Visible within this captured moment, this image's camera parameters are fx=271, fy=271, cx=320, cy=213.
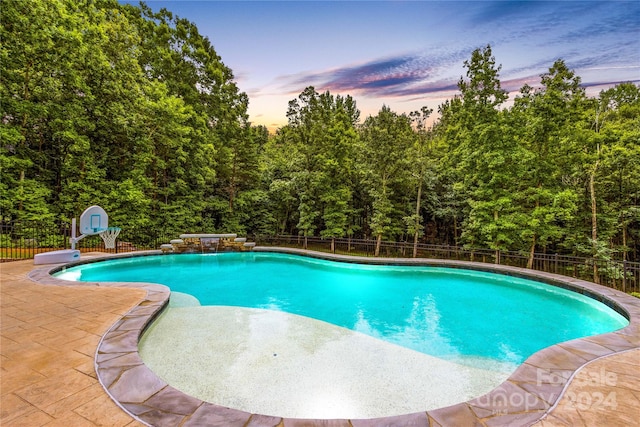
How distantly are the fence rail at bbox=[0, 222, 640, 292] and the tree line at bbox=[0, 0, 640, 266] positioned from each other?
20.7 inches

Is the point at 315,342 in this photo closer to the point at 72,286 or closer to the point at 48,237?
the point at 72,286

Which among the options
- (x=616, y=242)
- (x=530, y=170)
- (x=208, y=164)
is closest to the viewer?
(x=530, y=170)

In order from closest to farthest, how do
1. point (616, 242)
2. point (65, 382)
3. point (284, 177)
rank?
point (65, 382)
point (616, 242)
point (284, 177)

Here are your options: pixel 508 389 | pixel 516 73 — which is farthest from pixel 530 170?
pixel 508 389

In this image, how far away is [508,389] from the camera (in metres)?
2.59

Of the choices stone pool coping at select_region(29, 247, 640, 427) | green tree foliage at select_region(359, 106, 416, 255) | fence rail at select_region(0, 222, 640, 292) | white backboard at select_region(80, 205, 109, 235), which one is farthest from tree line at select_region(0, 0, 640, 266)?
stone pool coping at select_region(29, 247, 640, 427)

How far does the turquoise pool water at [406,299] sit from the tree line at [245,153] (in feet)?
10.1

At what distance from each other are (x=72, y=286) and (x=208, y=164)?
1066cm

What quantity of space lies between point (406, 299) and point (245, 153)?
13185 mm

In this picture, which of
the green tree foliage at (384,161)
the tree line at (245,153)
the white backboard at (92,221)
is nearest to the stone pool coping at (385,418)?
the white backboard at (92,221)

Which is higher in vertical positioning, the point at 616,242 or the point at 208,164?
the point at 208,164

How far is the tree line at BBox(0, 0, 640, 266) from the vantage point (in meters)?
9.62

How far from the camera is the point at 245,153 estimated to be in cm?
1680

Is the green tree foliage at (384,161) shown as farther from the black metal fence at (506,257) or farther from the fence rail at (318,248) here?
the fence rail at (318,248)
